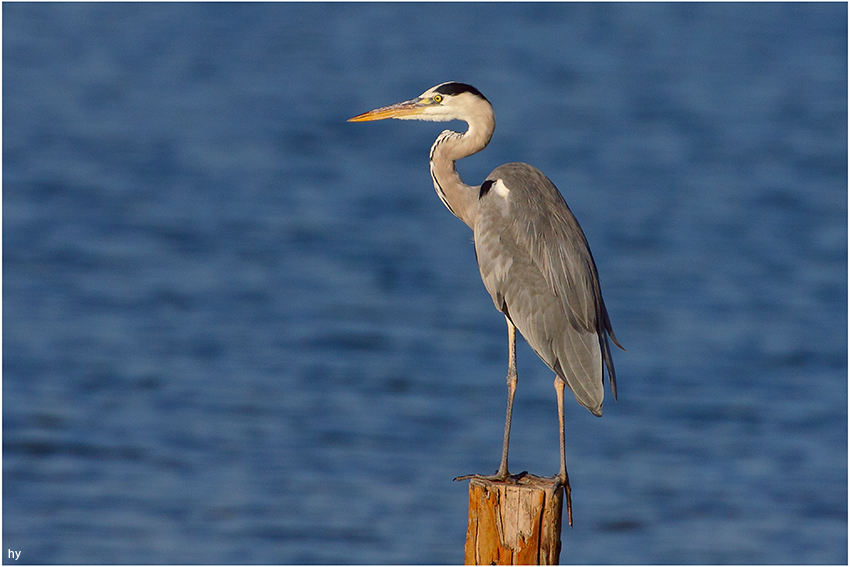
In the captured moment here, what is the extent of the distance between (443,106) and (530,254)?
36.7 inches

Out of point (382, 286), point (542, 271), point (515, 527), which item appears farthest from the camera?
point (382, 286)

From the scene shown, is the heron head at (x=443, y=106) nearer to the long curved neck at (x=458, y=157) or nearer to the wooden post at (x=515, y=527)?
the long curved neck at (x=458, y=157)

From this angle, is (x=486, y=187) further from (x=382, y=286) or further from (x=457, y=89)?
(x=382, y=286)

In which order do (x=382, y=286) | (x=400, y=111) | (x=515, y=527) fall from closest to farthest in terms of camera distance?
(x=515, y=527) → (x=400, y=111) → (x=382, y=286)

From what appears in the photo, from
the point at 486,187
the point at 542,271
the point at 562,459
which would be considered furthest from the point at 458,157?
the point at 562,459

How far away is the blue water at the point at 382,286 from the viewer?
9555mm

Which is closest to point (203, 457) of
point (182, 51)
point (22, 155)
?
point (22, 155)

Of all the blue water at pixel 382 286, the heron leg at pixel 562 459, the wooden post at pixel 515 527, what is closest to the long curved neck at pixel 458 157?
the heron leg at pixel 562 459

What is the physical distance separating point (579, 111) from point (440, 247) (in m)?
7.10

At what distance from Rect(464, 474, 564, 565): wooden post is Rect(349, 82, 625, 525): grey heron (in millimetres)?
756

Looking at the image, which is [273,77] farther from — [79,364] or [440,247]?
[79,364]

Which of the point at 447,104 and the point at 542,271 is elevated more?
the point at 447,104

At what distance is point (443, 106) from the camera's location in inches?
233

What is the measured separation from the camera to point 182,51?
24.6 m
